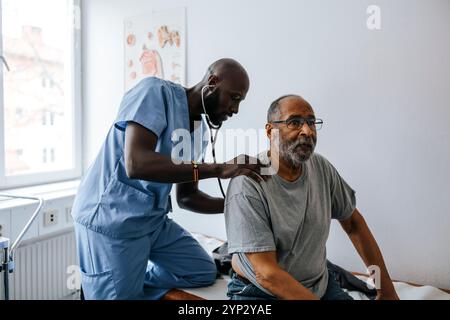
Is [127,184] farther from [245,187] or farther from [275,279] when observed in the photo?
[275,279]

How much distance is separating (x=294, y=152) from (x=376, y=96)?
532mm

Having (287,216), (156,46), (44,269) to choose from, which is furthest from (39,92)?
(287,216)

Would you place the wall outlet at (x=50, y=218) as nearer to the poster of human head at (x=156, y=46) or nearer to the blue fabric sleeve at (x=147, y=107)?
the poster of human head at (x=156, y=46)

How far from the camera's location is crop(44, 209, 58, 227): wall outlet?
1.93 m

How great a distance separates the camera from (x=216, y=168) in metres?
1.11

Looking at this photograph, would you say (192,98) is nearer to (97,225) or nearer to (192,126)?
(192,126)

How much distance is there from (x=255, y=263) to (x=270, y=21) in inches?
43.4

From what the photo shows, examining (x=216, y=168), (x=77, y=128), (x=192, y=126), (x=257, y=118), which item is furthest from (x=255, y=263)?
(x=77, y=128)

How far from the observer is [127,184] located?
1283 millimetres

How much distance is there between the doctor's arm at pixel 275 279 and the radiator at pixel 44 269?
4.38 feet

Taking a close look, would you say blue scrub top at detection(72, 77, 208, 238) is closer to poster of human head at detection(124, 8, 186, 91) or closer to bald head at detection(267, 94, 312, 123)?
bald head at detection(267, 94, 312, 123)

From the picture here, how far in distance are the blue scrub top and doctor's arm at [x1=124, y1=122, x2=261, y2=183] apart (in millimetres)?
101

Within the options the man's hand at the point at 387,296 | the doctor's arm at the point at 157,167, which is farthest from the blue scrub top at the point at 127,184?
the man's hand at the point at 387,296

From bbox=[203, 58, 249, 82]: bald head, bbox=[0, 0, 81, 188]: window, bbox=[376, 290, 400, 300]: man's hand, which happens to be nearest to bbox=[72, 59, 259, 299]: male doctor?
bbox=[203, 58, 249, 82]: bald head
